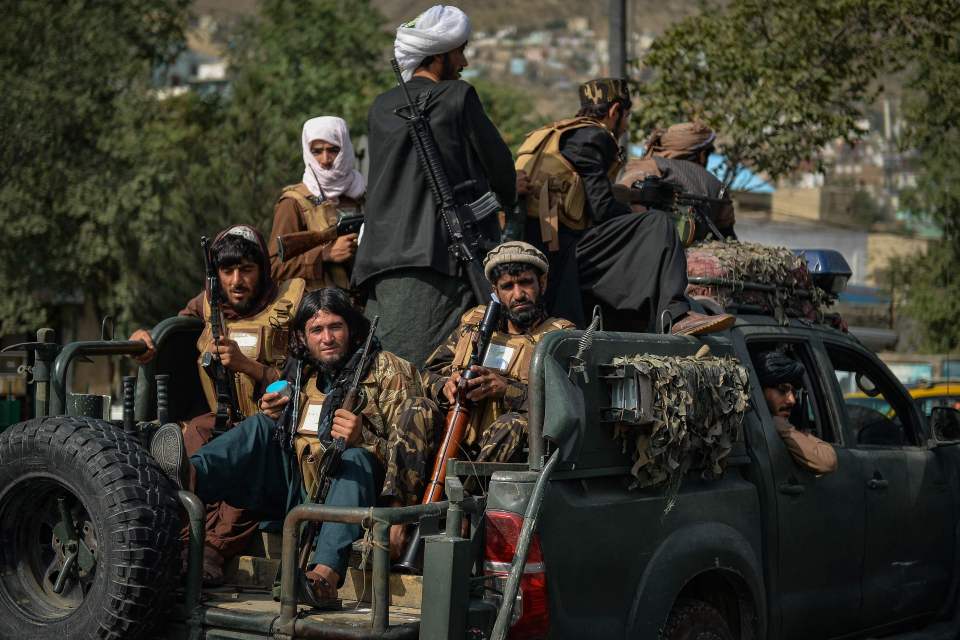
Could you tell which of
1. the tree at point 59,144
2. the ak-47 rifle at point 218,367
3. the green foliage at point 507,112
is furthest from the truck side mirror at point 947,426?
the green foliage at point 507,112

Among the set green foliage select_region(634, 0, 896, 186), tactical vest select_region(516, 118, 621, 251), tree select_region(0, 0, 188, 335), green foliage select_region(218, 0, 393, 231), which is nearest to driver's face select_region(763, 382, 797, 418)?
tactical vest select_region(516, 118, 621, 251)

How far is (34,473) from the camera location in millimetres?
4844

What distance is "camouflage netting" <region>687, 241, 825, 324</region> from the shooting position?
633cm

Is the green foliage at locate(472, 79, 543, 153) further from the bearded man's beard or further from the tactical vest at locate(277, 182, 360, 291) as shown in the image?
the bearded man's beard

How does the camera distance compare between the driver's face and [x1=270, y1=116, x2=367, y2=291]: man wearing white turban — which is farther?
[x1=270, y1=116, x2=367, y2=291]: man wearing white turban

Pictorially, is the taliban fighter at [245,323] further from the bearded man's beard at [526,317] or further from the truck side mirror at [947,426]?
the truck side mirror at [947,426]

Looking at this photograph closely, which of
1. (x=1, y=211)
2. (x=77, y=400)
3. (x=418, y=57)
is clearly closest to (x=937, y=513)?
(x=418, y=57)

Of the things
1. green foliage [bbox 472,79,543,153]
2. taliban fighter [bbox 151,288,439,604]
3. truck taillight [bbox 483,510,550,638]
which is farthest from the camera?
green foliage [bbox 472,79,543,153]

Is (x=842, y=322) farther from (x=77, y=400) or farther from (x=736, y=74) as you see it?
(x=736, y=74)

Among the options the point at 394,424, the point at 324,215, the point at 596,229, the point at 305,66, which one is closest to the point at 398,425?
the point at 394,424

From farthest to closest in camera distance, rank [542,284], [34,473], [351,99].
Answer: [351,99] < [542,284] < [34,473]

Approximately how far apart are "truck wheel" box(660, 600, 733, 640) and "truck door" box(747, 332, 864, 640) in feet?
1.29

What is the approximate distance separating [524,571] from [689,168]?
394 cm

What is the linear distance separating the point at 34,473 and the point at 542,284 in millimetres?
2084
